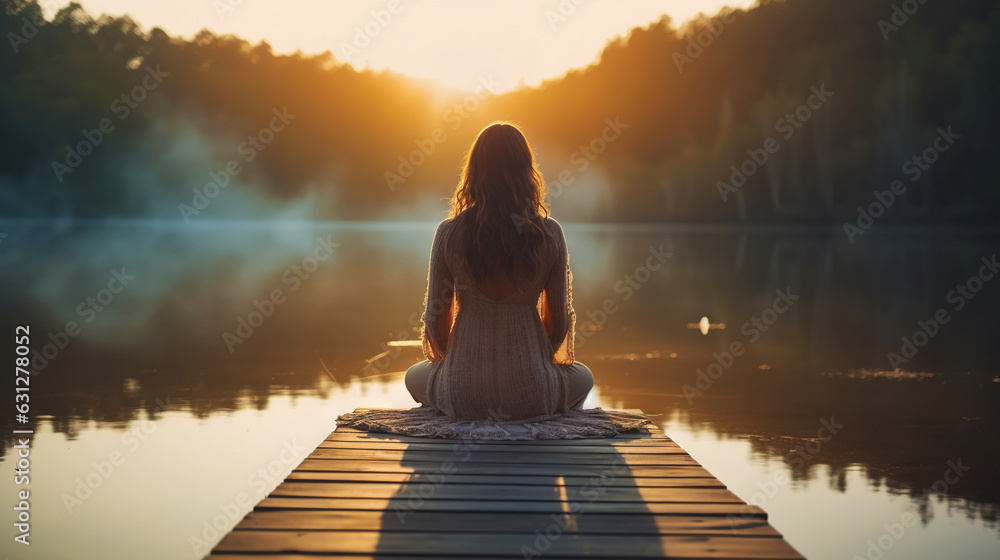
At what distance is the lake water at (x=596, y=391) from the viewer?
431cm

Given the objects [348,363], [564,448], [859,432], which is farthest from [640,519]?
[348,363]

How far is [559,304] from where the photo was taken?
404 cm

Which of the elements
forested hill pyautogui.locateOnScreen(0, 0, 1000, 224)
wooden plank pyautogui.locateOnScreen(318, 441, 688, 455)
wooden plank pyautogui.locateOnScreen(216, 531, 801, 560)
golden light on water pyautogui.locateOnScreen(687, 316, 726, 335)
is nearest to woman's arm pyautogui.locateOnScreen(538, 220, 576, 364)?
wooden plank pyautogui.locateOnScreen(318, 441, 688, 455)

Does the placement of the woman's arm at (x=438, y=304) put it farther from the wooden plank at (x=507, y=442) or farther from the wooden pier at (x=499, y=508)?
the wooden pier at (x=499, y=508)

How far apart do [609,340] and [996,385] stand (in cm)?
369

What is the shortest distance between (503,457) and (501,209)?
1.00 meters

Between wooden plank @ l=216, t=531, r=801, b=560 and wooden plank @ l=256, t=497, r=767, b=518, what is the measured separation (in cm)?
21

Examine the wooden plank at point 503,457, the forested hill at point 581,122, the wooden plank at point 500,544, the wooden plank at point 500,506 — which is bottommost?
the wooden plank at point 500,544

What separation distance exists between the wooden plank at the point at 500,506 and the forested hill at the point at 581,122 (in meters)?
39.5

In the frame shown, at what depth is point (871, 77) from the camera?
42.2 metres

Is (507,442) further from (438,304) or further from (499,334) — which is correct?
(438,304)

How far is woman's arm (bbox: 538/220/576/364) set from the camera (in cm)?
395

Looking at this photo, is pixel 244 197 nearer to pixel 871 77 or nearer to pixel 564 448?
pixel 871 77

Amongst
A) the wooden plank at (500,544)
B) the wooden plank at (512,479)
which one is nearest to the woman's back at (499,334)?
the wooden plank at (512,479)
